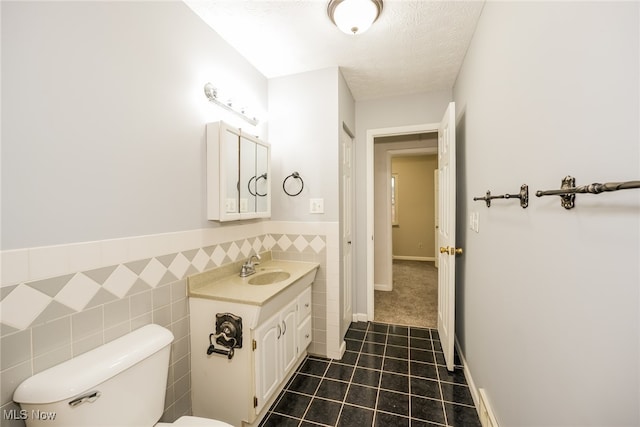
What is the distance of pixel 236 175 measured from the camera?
1.75 meters

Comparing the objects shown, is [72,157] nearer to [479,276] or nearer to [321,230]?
[321,230]

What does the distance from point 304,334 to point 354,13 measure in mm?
2195

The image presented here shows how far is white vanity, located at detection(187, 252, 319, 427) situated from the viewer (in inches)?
53.7

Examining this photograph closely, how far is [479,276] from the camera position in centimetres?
162

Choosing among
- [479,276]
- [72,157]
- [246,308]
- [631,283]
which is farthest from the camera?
[479,276]

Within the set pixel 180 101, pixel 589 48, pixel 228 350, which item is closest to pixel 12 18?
pixel 180 101

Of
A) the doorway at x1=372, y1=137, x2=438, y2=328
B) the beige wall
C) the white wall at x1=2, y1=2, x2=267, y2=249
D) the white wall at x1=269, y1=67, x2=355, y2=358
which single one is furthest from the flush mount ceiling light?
the beige wall

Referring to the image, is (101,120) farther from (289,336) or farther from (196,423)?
(289,336)

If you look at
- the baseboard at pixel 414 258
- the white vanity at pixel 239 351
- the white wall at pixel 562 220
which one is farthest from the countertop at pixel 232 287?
the baseboard at pixel 414 258

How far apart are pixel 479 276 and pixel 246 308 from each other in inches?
A: 57.4

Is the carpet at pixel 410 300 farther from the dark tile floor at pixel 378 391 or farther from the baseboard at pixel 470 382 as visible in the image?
the baseboard at pixel 470 382

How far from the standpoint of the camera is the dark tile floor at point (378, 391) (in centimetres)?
154

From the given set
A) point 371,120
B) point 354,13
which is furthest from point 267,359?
point 371,120

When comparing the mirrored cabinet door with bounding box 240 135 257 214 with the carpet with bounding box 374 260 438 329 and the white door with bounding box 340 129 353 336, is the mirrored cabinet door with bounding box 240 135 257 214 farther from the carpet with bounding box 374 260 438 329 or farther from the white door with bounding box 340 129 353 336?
the carpet with bounding box 374 260 438 329
